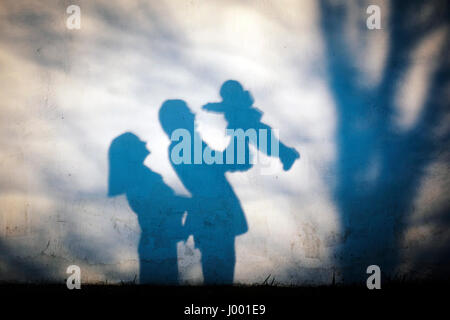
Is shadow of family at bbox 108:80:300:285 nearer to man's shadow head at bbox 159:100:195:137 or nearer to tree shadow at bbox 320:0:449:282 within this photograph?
man's shadow head at bbox 159:100:195:137

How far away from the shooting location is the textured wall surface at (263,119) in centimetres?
305

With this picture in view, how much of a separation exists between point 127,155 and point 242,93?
1455 mm

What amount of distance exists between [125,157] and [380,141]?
2.85 meters

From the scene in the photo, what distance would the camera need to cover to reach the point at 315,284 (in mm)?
3143

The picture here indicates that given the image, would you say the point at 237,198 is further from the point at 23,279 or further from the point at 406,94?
the point at 23,279

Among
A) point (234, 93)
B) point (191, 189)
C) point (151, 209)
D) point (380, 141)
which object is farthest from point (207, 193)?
point (380, 141)

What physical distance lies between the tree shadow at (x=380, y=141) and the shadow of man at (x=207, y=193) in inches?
46.2

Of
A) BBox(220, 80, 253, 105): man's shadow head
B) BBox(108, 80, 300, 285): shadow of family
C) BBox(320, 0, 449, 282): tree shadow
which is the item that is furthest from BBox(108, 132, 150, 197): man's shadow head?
BBox(320, 0, 449, 282): tree shadow

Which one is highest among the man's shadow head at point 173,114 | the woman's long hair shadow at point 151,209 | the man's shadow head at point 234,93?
the man's shadow head at point 234,93

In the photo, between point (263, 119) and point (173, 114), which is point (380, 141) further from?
point (173, 114)

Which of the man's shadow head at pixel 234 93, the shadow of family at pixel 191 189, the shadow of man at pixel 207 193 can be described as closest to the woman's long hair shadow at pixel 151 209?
the shadow of family at pixel 191 189

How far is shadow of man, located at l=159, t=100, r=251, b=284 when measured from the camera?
309 cm

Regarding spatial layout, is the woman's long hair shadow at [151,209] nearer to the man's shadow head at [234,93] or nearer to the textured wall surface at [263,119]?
the textured wall surface at [263,119]

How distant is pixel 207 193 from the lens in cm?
311
